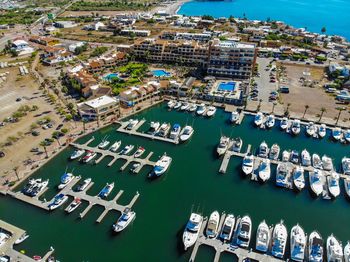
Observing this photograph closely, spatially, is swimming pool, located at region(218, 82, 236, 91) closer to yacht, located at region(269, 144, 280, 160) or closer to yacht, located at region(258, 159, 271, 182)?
yacht, located at region(269, 144, 280, 160)

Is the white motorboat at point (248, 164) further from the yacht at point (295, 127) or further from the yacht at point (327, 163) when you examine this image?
the yacht at point (295, 127)

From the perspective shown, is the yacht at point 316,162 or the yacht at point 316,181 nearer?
the yacht at point 316,181

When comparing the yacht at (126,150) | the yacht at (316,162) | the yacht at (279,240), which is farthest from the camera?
the yacht at (126,150)

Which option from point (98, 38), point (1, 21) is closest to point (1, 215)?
point (98, 38)

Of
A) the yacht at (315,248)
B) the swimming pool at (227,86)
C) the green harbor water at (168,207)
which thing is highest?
the swimming pool at (227,86)

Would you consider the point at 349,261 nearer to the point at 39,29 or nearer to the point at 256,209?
the point at 256,209

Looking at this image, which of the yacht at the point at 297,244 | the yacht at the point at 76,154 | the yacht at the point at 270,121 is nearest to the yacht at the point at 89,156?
the yacht at the point at 76,154

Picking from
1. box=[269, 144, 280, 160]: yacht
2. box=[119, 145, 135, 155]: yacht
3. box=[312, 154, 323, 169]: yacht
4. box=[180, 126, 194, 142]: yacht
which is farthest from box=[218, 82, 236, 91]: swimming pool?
box=[119, 145, 135, 155]: yacht
